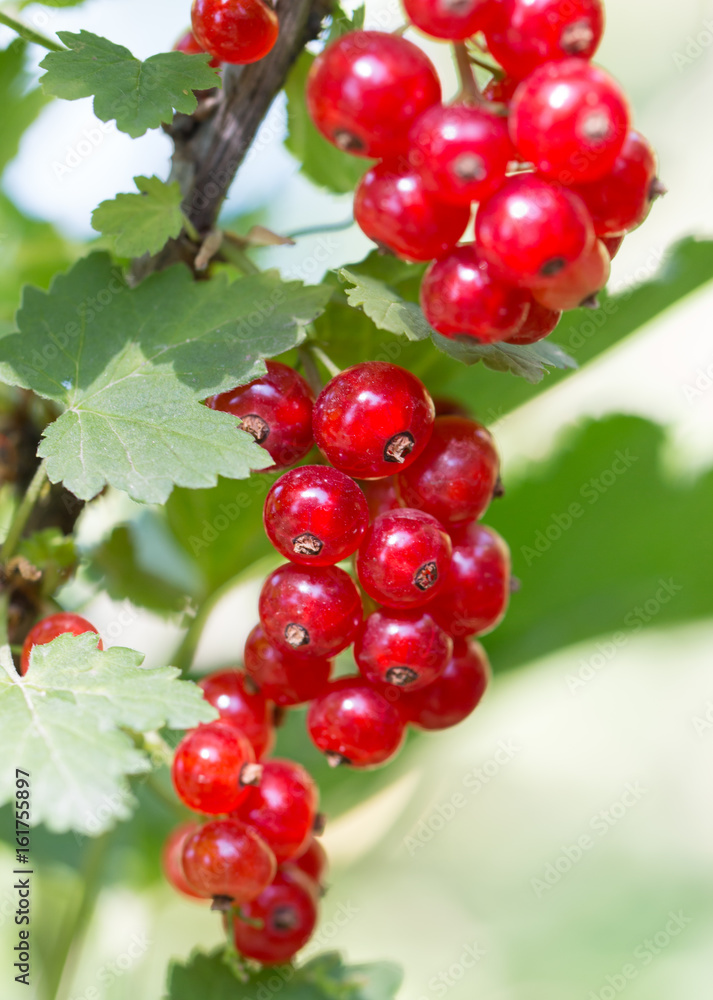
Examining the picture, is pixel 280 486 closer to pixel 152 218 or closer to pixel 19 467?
pixel 152 218

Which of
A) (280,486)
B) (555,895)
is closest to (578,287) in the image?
(280,486)

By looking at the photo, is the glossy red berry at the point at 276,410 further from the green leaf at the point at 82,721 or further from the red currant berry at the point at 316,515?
the green leaf at the point at 82,721

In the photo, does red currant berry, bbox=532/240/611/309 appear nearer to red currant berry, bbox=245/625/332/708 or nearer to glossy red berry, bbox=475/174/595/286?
glossy red berry, bbox=475/174/595/286

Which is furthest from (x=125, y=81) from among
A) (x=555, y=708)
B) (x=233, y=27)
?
(x=555, y=708)

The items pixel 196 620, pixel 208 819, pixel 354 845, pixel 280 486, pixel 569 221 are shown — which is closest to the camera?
pixel 569 221

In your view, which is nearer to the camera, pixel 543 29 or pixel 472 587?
pixel 543 29

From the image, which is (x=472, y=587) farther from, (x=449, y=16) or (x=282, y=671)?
(x=449, y=16)
